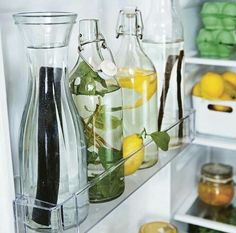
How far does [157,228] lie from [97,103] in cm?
52

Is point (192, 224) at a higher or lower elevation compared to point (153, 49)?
lower

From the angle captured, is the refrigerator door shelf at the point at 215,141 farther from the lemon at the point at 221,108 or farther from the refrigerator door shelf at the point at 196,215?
the refrigerator door shelf at the point at 196,215

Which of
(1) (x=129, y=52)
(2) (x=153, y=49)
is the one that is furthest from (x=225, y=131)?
(1) (x=129, y=52)

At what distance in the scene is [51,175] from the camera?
71cm

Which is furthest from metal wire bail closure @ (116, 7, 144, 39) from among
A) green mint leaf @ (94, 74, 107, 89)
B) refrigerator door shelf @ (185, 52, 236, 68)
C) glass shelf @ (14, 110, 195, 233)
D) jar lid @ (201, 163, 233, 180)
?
jar lid @ (201, 163, 233, 180)

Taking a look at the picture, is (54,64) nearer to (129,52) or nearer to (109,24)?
(129,52)

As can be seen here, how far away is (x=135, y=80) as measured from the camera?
923mm

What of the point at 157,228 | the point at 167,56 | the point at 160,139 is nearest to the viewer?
the point at 160,139

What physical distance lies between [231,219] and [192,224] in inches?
5.0

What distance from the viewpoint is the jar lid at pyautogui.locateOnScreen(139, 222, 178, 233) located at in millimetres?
1168

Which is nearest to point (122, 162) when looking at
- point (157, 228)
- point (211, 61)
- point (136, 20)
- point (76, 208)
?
point (76, 208)

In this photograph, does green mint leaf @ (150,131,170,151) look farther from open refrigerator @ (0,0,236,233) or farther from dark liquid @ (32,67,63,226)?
dark liquid @ (32,67,63,226)

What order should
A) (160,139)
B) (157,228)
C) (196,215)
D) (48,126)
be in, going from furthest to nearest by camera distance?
(196,215) < (157,228) < (160,139) < (48,126)

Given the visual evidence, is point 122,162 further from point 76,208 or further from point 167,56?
point 167,56
